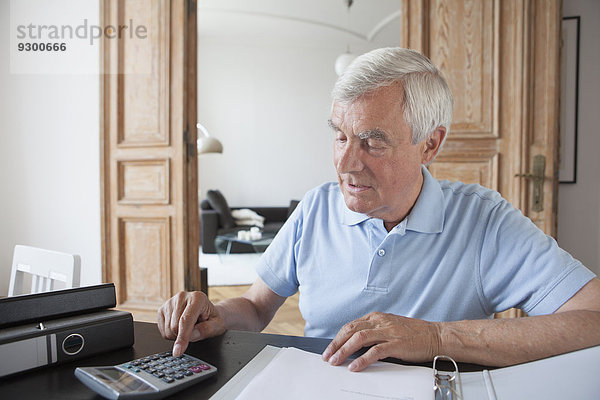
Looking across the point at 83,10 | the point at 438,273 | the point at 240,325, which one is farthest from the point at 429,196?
the point at 83,10

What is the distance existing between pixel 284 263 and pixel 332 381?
56 cm

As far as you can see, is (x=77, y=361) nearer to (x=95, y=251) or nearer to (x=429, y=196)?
(x=429, y=196)

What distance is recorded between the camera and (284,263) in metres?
1.20

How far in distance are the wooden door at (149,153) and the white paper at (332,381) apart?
2.34 metres

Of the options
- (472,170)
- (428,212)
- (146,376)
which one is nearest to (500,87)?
(472,170)

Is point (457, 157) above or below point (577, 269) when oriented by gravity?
above

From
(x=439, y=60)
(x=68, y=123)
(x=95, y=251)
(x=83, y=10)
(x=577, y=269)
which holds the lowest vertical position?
(x=95, y=251)

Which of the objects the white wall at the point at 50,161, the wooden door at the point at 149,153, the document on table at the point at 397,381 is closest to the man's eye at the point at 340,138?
the document on table at the point at 397,381

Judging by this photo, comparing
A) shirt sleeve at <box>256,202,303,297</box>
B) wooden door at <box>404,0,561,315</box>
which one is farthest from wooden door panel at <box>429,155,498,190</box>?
shirt sleeve at <box>256,202,303,297</box>

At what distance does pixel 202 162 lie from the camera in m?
7.39

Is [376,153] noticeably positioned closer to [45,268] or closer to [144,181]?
[45,268]

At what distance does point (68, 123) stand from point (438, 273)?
2976mm

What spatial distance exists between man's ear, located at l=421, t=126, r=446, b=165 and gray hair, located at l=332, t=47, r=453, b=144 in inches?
2.3

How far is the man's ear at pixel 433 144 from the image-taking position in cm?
109
